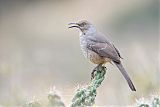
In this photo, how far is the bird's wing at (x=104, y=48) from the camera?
874cm

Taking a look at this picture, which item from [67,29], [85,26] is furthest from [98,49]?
[67,29]

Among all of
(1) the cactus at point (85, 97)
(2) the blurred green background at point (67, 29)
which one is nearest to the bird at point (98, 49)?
(1) the cactus at point (85, 97)

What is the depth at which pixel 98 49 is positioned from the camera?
9008 millimetres

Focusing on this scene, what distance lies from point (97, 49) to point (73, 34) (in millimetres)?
13545

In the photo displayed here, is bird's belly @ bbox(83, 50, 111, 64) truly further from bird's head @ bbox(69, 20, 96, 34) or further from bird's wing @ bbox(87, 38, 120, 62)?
bird's head @ bbox(69, 20, 96, 34)

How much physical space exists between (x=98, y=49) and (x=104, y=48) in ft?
A: 0.46

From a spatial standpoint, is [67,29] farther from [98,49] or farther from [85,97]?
[85,97]

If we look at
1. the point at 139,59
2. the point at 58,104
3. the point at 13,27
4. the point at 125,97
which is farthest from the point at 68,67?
the point at 58,104

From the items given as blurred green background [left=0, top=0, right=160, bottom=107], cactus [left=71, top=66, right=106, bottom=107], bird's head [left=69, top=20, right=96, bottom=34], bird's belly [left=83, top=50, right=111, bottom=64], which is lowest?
cactus [left=71, top=66, right=106, bottom=107]

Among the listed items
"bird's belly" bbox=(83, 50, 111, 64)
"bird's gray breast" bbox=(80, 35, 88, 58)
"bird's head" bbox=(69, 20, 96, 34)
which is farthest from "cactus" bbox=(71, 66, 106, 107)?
"bird's head" bbox=(69, 20, 96, 34)

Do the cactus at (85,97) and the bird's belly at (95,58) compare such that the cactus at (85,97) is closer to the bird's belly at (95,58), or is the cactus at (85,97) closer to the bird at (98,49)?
the bird at (98,49)

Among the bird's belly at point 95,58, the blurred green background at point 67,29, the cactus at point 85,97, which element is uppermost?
the blurred green background at point 67,29

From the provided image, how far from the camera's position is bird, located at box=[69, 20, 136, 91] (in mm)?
8758

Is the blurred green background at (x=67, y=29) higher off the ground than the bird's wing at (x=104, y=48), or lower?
higher
